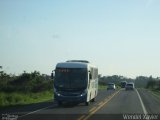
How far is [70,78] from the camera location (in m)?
32.8

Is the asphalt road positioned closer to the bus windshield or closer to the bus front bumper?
the bus front bumper

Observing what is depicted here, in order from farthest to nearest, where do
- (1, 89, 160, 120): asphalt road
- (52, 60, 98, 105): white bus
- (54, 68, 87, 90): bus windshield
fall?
1. (54, 68, 87, 90): bus windshield
2. (52, 60, 98, 105): white bus
3. (1, 89, 160, 120): asphalt road

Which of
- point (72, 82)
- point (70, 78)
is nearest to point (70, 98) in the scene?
point (72, 82)

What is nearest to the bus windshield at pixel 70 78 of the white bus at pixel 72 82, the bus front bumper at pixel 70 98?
the white bus at pixel 72 82

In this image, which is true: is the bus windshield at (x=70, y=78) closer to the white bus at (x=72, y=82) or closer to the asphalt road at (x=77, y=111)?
the white bus at (x=72, y=82)

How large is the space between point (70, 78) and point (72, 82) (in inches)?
13.1


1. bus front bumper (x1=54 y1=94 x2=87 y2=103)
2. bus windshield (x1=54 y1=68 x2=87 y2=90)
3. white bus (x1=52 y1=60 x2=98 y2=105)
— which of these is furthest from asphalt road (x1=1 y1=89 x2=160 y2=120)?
bus windshield (x1=54 y1=68 x2=87 y2=90)

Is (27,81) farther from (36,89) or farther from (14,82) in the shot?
(36,89)

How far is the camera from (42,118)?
72.9 ft

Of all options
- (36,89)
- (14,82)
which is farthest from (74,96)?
(14,82)

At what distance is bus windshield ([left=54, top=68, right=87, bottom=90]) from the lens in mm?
32469

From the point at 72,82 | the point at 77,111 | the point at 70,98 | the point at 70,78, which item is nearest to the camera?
the point at 77,111

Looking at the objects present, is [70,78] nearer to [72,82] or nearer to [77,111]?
[72,82]

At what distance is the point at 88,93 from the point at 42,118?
1118cm
